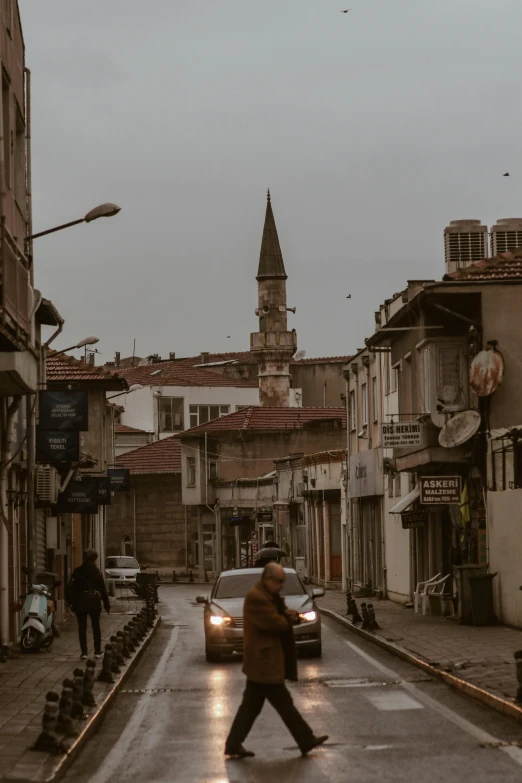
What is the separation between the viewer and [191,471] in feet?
247

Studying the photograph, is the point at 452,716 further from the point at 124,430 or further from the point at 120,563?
the point at 124,430

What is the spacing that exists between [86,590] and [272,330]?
6994 centimetres

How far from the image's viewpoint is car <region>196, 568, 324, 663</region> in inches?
856

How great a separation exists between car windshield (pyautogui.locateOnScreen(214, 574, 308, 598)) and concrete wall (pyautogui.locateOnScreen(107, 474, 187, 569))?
170ft

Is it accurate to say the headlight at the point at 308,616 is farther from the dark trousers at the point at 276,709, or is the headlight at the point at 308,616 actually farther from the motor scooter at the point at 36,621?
the dark trousers at the point at 276,709

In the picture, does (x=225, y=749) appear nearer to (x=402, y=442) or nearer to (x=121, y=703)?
(x=121, y=703)

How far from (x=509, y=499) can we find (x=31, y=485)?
8543 millimetres

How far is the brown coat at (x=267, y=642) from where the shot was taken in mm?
11664

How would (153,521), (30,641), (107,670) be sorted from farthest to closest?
(153,521)
(30,641)
(107,670)

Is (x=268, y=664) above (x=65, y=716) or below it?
above

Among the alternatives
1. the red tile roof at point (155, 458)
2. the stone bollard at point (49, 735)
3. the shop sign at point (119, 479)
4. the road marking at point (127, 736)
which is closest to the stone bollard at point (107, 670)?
the road marking at point (127, 736)

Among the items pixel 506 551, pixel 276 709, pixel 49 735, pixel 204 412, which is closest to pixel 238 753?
pixel 276 709

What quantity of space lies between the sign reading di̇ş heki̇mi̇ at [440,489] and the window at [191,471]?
46.1 meters

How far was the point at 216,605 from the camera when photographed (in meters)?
22.6
